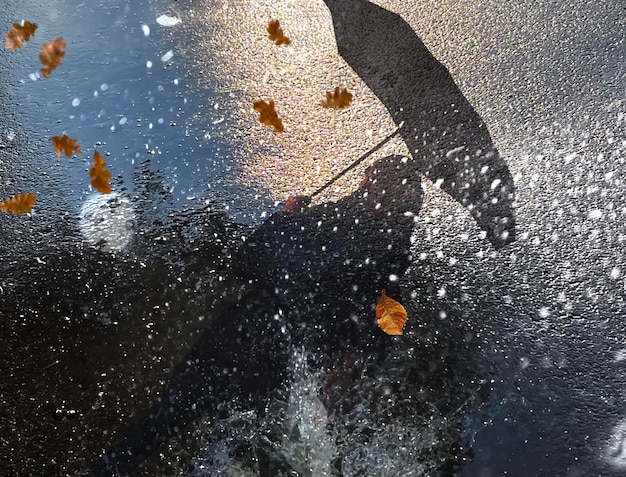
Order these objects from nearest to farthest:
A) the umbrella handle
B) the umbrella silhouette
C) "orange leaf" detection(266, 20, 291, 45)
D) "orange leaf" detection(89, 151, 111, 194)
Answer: the umbrella silhouette, the umbrella handle, "orange leaf" detection(89, 151, 111, 194), "orange leaf" detection(266, 20, 291, 45)

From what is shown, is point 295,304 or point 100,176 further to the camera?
point 100,176

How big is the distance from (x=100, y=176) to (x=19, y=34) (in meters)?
1.35

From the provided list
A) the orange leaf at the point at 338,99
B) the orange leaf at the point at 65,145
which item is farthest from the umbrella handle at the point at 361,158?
the orange leaf at the point at 65,145

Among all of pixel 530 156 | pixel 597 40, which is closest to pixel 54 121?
pixel 530 156

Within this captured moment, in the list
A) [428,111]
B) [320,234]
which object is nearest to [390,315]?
Result: [320,234]

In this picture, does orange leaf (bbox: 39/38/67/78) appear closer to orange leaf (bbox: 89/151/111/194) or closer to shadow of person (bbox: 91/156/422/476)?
orange leaf (bbox: 89/151/111/194)

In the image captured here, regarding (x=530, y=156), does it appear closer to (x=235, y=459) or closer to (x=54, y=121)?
(x=235, y=459)

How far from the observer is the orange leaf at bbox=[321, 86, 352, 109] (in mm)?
3240

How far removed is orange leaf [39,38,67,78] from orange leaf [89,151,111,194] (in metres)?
0.82

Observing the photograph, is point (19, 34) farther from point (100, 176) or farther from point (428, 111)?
point (428, 111)

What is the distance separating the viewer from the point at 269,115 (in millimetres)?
3252

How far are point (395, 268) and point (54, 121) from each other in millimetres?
1995

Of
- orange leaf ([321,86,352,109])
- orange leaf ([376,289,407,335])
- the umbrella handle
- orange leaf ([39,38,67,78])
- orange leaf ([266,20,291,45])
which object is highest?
orange leaf ([39,38,67,78])

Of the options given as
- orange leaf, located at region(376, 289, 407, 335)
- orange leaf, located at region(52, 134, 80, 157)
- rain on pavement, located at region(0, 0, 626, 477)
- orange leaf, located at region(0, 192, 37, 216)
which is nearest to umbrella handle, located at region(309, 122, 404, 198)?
rain on pavement, located at region(0, 0, 626, 477)
